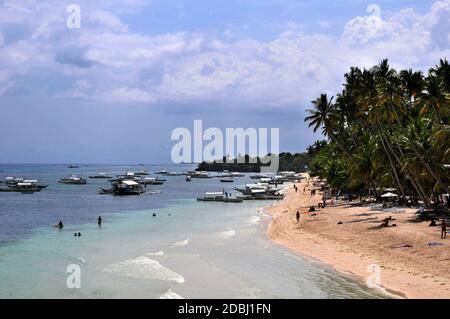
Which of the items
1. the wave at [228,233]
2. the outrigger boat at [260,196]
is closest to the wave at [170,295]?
the wave at [228,233]

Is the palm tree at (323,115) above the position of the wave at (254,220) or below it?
above

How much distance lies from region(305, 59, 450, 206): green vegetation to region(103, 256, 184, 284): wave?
73.0 ft

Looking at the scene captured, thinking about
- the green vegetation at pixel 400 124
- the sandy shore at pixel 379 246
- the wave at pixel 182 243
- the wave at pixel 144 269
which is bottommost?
the wave at pixel 182 243

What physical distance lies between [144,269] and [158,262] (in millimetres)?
2612

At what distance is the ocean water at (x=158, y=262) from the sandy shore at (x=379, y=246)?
5.68 feet

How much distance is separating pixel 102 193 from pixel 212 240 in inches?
2779

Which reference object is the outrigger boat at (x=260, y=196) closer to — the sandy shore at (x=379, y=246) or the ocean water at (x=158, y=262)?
the ocean water at (x=158, y=262)

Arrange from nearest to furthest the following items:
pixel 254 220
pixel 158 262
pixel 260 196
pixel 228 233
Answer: pixel 158 262, pixel 228 233, pixel 254 220, pixel 260 196

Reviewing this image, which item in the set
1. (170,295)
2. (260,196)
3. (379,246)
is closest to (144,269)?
(170,295)

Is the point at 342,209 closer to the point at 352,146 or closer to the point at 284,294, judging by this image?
the point at 352,146

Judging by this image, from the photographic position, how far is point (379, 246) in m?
35.6

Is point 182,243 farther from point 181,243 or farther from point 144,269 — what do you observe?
point 144,269

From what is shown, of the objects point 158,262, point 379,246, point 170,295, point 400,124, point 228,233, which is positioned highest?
point 400,124

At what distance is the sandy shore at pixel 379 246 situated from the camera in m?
26.0
